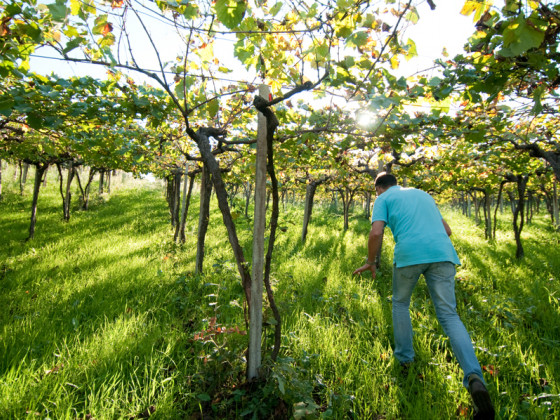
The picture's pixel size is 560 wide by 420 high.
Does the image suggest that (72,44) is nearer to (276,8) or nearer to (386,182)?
(276,8)

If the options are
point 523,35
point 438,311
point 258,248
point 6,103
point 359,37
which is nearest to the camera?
point 523,35

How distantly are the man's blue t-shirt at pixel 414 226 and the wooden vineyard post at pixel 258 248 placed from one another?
4.34ft

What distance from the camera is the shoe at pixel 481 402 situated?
171 centimetres

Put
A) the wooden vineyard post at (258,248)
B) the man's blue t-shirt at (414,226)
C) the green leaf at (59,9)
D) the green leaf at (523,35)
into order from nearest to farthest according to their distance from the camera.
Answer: the green leaf at (523,35) → the green leaf at (59,9) → the wooden vineyard post at (258,248) → the man's blue t-shirt at (414,226)

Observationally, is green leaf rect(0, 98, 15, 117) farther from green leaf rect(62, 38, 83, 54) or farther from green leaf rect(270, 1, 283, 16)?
green leaf rect(270, 1, 283, 16)

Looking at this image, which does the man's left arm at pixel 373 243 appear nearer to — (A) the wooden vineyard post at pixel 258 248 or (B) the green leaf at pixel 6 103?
(A) the wooden vineyard post at pixel 258 248

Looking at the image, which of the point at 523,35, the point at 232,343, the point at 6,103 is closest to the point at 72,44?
the point at 6,103

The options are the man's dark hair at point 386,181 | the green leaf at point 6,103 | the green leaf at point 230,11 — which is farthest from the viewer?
the man's dark hair at point 386,181

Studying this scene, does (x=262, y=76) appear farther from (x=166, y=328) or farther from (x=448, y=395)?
(x=448, y=395)

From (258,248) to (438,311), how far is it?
1621 millimetres

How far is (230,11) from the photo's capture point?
1.13 m

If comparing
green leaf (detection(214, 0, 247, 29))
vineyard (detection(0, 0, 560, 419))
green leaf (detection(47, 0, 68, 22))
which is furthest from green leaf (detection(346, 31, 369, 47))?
green leaf (detection(47, 0, 68, 22))

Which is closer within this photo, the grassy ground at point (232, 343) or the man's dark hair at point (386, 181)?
the grassy ground at point (232, 343)

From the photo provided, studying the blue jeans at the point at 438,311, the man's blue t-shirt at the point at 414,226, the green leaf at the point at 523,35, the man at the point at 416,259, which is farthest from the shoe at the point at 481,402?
the green leaf at the point at 523,35
